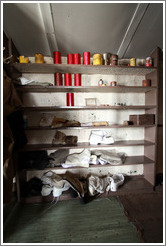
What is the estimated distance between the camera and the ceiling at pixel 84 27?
104cm

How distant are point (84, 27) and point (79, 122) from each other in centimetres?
117

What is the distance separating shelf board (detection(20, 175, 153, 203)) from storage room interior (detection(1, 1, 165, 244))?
2 centimetres

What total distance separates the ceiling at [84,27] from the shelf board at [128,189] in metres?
2.05

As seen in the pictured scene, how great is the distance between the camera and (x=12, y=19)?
1095mm

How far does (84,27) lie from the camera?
1.20 metres

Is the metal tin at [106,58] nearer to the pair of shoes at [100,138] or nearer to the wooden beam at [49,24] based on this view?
the wooden beam at [49,24]

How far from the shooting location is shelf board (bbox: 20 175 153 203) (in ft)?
4.62

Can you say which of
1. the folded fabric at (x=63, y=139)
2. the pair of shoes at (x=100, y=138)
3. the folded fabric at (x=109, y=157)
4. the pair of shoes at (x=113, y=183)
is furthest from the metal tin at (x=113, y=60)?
the pair of shoes at (x=113, y=183)

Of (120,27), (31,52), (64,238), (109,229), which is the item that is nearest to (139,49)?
(120,27)

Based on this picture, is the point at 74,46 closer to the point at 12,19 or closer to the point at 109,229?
the point at 12,19

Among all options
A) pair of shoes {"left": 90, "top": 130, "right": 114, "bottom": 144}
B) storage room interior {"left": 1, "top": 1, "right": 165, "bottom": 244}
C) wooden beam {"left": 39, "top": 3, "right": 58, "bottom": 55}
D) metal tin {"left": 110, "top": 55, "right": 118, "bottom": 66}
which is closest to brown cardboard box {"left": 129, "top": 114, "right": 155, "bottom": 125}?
storage room interior {"left": 1, "top": 1, "right": 165, "bottom": 244}

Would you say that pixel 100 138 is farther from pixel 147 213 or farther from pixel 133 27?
pixel 133 27

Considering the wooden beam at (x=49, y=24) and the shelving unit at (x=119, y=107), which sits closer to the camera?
the wooden beam at (x=49, y=24)

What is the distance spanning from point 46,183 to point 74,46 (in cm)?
201
